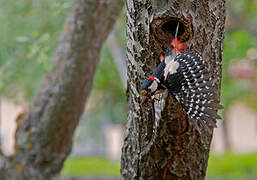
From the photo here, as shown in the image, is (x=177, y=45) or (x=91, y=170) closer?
(x=177, y=45)

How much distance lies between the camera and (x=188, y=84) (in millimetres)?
1873

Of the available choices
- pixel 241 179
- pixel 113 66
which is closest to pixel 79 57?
pixel 113 66

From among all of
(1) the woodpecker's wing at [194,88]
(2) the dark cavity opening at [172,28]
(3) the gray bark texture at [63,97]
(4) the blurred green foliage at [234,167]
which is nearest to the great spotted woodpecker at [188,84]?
(1) the woodpecker's wing at [194,88]

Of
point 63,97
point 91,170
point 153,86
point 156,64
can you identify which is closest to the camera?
point 153,86

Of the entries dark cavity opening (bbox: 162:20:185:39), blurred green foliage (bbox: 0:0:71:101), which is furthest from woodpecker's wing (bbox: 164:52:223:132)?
blurred green foliage (bbox: 0:0:71:101)

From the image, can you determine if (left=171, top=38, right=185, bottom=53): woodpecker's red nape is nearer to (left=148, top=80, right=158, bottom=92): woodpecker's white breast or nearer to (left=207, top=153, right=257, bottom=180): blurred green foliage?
(left=148, top=80, right=158, bottom=92): woodpecker's white breast

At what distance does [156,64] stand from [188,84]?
18cm

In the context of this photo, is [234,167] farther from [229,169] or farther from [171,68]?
[171,68]

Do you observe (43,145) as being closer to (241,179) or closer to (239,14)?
(239,14)

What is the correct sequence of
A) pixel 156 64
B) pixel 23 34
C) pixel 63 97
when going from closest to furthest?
pixel 156 64
pixel 63 97
pixel 23 34

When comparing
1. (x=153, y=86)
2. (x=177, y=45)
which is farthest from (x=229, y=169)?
(x=153, y=86)

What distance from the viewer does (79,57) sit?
3178mm

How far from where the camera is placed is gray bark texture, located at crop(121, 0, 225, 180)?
1885 millimetres

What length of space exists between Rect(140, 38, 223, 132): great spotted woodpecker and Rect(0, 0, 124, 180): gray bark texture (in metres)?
1.38
